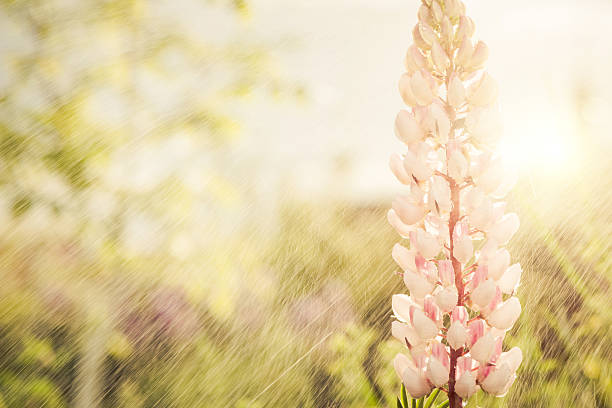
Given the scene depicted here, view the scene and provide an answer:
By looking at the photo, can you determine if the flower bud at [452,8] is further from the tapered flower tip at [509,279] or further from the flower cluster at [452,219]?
the tapered flower tip at [509,279]

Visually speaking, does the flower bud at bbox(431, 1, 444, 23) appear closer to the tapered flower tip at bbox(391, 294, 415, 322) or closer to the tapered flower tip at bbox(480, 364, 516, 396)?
the tapered flower tip at bbox(391, 294, 415, 322)

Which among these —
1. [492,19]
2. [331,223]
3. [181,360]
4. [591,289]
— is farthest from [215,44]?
[591,289]

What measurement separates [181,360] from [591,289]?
1.90m

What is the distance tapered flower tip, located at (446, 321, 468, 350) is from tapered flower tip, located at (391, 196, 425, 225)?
192mm

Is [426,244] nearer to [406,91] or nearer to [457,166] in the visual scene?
[457,166]

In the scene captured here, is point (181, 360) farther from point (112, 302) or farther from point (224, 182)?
point (224, 182)

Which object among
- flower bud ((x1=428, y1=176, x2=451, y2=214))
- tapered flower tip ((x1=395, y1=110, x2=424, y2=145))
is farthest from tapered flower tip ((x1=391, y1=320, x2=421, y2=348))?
tapered flower tip ((x1=395, y1=110, x2=424, y2=145))

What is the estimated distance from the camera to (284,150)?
10.0 feet

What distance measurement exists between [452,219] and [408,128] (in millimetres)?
189

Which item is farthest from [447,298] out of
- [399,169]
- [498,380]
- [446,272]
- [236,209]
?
[236,209]

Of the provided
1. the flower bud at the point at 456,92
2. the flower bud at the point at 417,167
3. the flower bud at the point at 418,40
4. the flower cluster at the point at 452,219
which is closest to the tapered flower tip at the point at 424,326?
the flower cluster at the point at 452,219

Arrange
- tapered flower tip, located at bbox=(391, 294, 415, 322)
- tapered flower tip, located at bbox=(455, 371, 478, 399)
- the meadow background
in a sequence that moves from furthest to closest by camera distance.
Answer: the meadow background, tapered flower tip, located at bbox=(391, 294, 415, 322), tapered flower tip, located at bbox=(455, 371, 478, 399)

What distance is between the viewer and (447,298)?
2.57 ft

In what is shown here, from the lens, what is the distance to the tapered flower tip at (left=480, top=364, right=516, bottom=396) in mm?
780
